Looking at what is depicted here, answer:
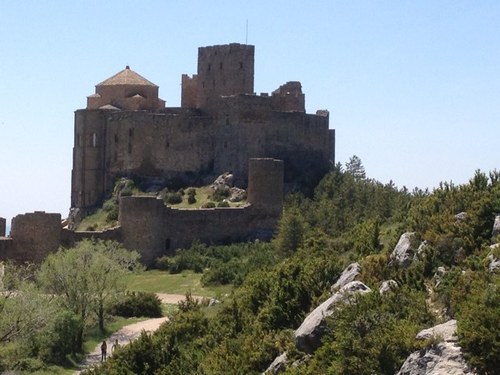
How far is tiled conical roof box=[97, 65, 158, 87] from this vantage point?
57281 millimetres

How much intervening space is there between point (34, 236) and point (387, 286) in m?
28.9

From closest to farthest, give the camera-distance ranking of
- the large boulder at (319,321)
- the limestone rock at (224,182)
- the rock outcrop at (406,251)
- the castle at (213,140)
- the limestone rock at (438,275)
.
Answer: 1. the large boulder at (319,321)
2. the limestone rock at (438,275)
3. the rock outcrop at (406,251)
4. the castle at (213,140)
5. the limestone rock at (224,182)

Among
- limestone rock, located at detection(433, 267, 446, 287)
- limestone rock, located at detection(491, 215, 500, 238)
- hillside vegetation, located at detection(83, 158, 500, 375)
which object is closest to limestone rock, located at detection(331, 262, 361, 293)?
hillside vegetation, located at detection(83, 158, 500, 375)

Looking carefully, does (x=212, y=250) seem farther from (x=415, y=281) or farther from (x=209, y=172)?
(x=415, y=281)

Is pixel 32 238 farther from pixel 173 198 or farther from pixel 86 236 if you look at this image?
pixel 173 198

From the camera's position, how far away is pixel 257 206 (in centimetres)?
4866

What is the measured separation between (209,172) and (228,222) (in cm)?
645

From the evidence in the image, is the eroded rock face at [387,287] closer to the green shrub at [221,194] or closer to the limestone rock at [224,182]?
the green shrub at [221,194]

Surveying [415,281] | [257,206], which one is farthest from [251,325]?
[257,206]

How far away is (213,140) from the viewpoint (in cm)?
5459

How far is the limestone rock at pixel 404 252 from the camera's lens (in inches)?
763

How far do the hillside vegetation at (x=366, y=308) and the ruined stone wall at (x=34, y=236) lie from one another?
724 inches

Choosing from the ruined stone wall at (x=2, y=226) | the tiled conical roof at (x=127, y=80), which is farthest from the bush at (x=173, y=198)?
the tiled conical roof at (x=127, y=80)

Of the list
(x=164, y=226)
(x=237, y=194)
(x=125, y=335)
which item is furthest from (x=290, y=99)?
(x=125, y=335)
